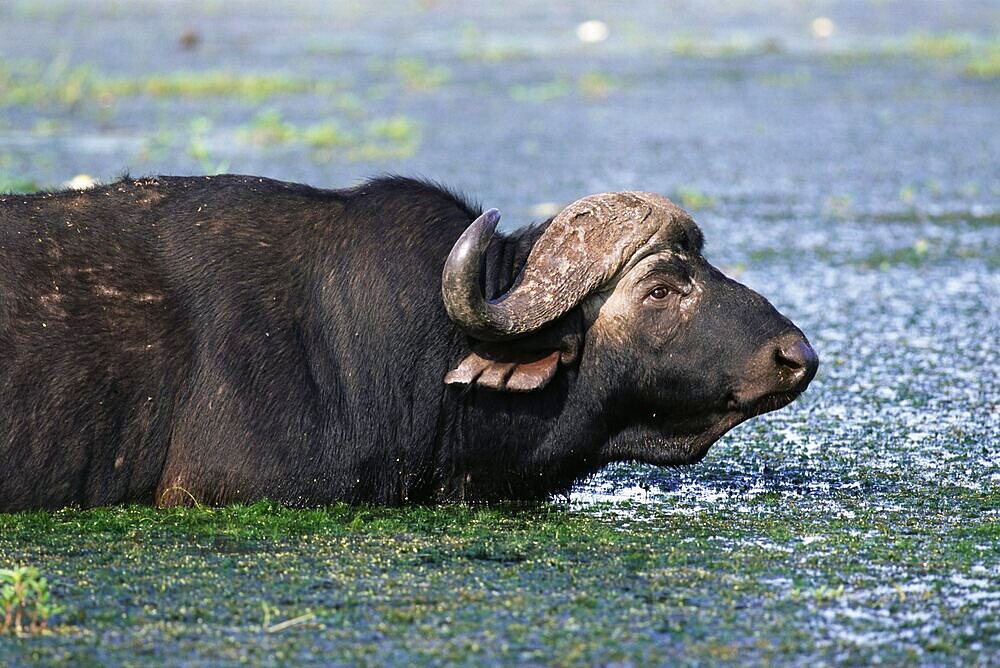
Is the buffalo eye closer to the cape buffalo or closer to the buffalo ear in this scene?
the cape buffalo

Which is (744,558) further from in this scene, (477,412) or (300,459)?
(300,459)

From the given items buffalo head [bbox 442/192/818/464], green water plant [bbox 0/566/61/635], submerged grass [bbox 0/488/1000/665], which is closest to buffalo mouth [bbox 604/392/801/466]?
buffalo head [bbox 442/192/818/464]

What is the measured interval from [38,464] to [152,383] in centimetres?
48

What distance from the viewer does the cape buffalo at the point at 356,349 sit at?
20.9ft

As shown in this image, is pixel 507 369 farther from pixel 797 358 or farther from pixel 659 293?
pixel 797 358

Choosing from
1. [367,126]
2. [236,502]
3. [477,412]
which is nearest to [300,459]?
[236,502]

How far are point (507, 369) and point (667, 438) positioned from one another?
687 mm

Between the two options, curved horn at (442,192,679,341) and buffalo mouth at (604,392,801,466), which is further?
buffalo mouth at (604,392,801,466)

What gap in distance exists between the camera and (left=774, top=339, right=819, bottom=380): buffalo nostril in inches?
251

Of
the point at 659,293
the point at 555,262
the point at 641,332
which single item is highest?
the point at 555,262

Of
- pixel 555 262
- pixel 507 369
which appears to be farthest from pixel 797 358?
pixel 507 369

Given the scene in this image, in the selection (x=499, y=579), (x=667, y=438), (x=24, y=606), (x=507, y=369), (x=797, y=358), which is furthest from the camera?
(x=667, y=438)

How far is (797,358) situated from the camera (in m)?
6.38

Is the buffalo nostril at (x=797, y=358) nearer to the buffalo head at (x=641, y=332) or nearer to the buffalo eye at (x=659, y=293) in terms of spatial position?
the buffalo head at (x=641, y=332)
